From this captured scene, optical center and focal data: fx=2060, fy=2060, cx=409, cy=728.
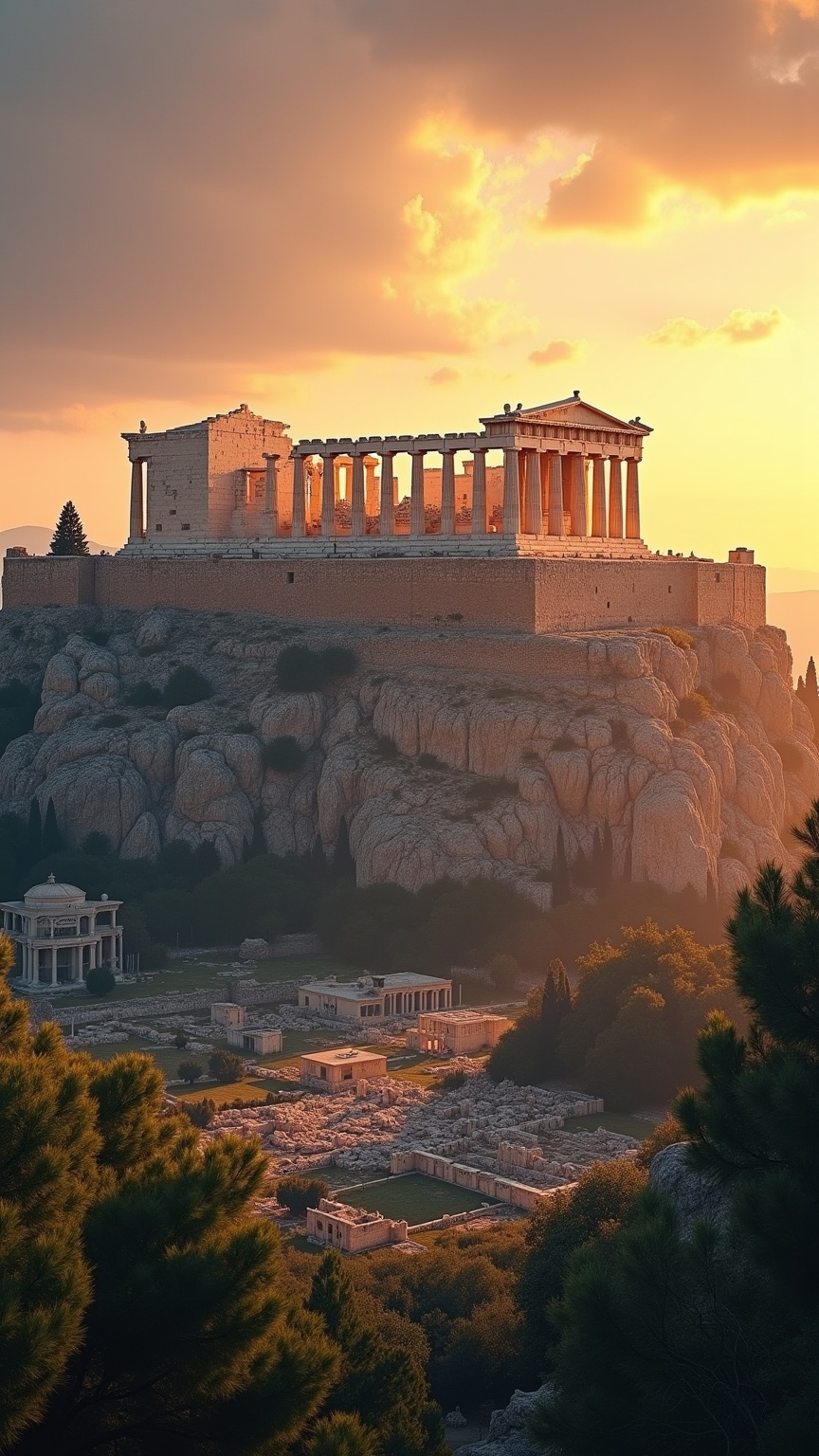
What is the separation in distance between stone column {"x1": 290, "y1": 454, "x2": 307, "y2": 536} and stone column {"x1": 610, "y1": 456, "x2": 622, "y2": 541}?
14178 millimetres

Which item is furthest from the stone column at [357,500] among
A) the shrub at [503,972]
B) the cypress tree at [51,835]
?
the shrub at [503,972]

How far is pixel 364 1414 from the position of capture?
92.8ft

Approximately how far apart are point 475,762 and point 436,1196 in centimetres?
2930

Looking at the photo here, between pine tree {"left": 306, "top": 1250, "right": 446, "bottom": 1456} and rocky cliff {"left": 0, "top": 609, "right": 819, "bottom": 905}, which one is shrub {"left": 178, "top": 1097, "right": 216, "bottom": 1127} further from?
pine tree {"left": 306, "top": 1250, "right": 446, "bottom": 1456}

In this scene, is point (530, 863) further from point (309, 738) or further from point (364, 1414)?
point (364, 1414)

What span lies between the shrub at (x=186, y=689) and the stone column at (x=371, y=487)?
13.3 m

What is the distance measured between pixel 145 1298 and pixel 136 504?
8261cm

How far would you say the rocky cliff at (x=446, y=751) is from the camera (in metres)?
75.9

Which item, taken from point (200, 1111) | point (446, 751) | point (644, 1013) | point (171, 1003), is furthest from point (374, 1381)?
point (446, 751)

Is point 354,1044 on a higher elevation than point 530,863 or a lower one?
lower

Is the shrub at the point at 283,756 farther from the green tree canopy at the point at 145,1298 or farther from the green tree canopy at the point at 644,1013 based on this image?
the green tree canopy at the point at 145,1298

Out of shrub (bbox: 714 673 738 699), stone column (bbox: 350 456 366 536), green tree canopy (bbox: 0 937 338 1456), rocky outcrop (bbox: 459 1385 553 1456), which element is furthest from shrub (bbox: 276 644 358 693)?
green tree canopy (bbox: 0 937 338 1456)

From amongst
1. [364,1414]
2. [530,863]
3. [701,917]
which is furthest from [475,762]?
[364,1414]

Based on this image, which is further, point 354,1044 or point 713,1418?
point 354,1044
